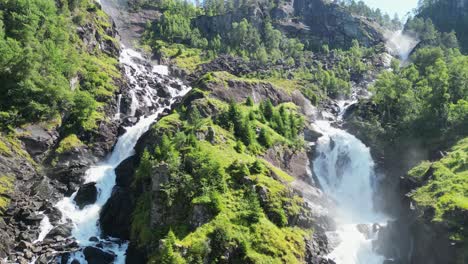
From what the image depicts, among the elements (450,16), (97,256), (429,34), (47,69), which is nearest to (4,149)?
(47,69)

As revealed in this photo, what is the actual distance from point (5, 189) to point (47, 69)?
2807 centimetres

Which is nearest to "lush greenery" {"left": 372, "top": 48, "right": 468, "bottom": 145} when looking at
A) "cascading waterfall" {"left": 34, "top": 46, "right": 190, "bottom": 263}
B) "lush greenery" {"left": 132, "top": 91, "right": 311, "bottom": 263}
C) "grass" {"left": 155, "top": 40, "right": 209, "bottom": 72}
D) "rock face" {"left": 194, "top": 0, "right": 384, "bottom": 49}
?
"lush greenery" {"left": 132, "top": 91, "right": 311, "bottom": 263}

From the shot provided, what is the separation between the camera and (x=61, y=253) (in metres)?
51.6

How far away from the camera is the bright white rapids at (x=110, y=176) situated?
184 ft

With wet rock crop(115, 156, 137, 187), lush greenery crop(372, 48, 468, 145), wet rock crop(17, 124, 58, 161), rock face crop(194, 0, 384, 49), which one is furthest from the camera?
rock face crop(194, 0, 384, 49)

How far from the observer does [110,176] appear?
69562 mm

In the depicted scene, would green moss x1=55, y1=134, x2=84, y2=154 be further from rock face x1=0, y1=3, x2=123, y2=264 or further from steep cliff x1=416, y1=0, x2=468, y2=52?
steep cliff x1=416, y1=0, x2=468, y2=52

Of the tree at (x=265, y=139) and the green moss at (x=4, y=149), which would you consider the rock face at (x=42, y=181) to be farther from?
the tree at (x=265, y=139)

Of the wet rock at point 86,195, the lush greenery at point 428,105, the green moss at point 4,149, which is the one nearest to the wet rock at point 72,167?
the wet rock at point 86,195

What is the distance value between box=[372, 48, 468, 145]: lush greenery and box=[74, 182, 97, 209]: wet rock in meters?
50.4

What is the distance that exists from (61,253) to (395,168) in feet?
172

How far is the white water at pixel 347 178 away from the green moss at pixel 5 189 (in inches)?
1628

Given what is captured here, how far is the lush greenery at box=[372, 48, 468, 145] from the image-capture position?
75750mm

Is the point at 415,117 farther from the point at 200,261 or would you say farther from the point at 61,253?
the point at 61,253
